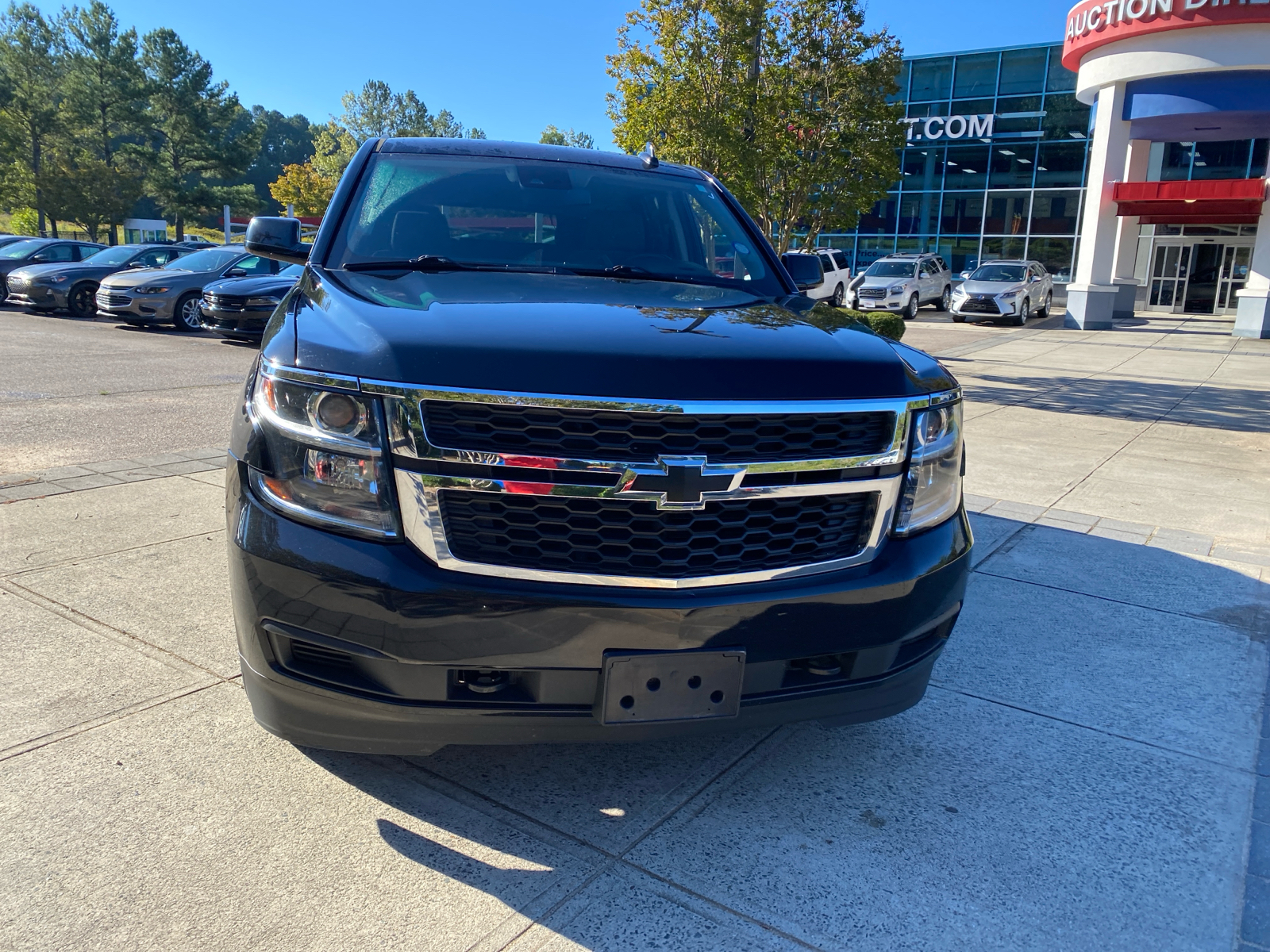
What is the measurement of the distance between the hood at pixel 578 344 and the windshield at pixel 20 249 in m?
22.8

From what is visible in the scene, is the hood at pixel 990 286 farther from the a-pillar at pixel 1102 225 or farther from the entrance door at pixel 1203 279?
the entrance door at pixel 1203 279

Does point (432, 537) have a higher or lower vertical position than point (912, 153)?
lower

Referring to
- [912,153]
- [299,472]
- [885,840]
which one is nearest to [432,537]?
[299,472]

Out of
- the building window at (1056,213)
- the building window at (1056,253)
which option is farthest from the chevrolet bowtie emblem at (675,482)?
the building window at (1056,213)

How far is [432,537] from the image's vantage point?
2.13m

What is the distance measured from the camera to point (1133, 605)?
4.44 meters

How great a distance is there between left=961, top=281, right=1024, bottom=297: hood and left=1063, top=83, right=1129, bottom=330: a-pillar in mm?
1463

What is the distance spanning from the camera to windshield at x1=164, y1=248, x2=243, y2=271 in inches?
679

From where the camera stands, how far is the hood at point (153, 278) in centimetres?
1644

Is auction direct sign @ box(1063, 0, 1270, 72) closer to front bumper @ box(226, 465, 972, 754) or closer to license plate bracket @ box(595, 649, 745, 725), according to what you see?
front bumper @ box(226, 465, 972, 754)

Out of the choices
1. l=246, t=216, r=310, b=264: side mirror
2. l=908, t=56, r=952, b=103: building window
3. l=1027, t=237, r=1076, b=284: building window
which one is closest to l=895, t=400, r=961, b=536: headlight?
l=246, t=216, r=310, b=264: side mirror

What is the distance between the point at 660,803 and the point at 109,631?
2281 millimetres

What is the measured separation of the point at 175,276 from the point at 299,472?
1660 cm

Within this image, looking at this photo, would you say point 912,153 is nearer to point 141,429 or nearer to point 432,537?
point 141,429
